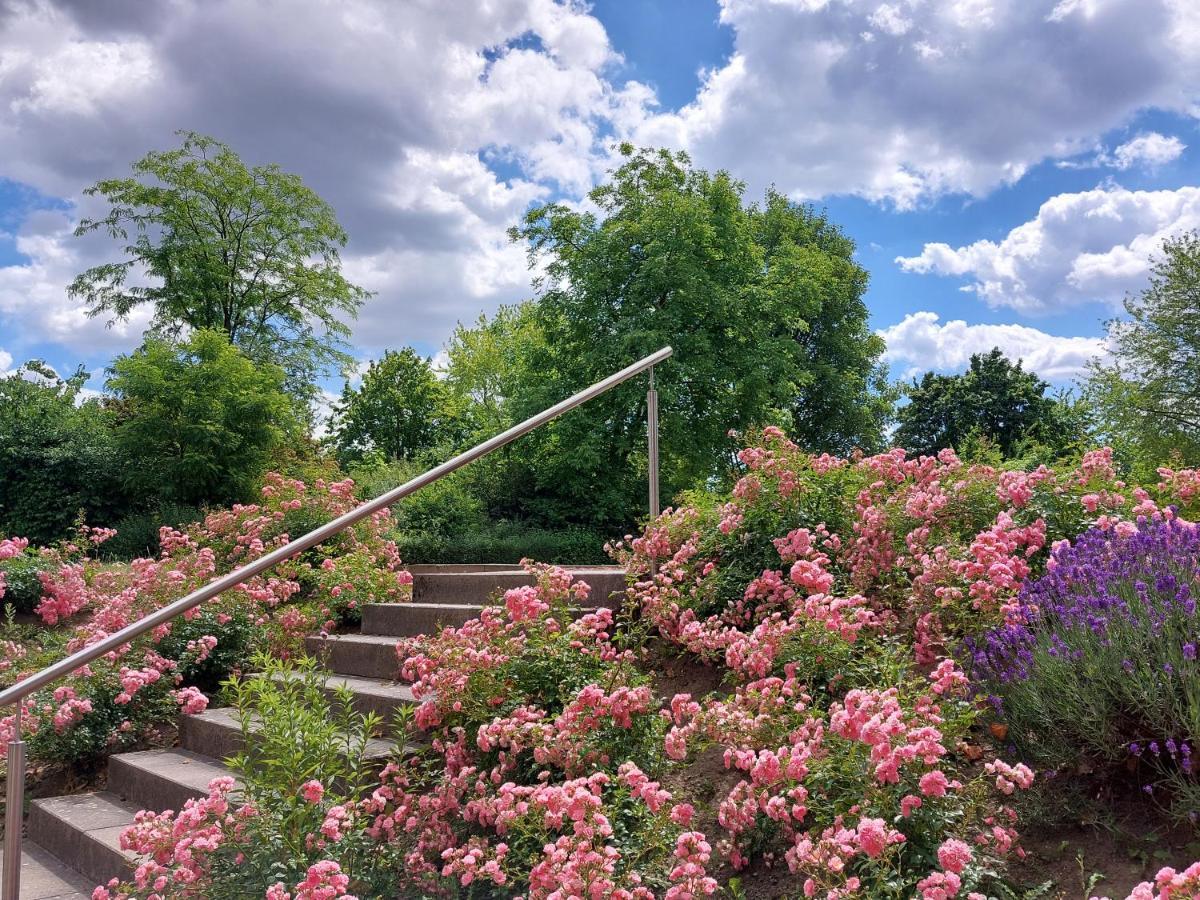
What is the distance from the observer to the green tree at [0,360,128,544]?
50.9 feet

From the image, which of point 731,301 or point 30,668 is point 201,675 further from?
point 731,301

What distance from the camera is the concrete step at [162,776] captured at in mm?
3883

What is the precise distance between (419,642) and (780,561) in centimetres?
170

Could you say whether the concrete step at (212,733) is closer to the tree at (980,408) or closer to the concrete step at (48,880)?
the concrete step at (48,880)

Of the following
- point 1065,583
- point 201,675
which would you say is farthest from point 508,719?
point 201,675

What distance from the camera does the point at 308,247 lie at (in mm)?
25156

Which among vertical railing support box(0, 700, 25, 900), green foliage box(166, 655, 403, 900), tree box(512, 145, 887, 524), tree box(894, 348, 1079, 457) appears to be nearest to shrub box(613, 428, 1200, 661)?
green foliage box(166, 655, 403, 900)

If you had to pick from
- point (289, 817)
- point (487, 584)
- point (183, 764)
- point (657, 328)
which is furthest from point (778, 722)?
point (657, 328)

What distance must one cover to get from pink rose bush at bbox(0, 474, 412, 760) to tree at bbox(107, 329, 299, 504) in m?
9.16

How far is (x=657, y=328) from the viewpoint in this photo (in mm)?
16078

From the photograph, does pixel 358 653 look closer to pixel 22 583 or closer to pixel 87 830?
pixel 87 830

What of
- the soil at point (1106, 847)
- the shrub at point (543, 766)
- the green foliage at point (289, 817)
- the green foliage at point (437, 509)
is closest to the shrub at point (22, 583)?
the green foliage at point (437, 509)

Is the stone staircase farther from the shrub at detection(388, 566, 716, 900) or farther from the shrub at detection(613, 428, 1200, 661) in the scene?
the shrub at detection(613, 428, 1200, 661)

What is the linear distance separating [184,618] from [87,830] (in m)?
1.53
